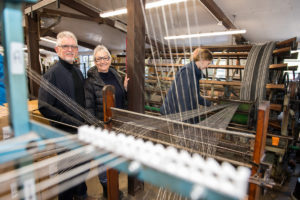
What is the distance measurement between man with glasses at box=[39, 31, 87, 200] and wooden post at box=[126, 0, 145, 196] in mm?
→ 454

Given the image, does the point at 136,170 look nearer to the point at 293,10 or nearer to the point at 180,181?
the point at 180,181

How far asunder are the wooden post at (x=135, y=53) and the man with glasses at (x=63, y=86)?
1.49ft

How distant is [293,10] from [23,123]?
5.70 metres

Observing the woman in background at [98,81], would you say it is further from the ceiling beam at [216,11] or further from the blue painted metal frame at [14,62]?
the ceiling beam at [216,11]

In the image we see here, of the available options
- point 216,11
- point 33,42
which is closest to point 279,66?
point 216,11

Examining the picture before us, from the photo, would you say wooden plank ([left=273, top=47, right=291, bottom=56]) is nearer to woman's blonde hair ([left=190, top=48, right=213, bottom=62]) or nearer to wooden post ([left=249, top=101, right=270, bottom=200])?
woman's blonde hair ([left=190, top=48, right=213, bottom=62])

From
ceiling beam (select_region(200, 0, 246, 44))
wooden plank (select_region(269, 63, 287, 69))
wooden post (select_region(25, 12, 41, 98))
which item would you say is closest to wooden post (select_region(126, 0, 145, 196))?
wooden plank (select_region(269, 63, 287, 69))

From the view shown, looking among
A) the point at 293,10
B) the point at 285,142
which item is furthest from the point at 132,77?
the point at 293,10

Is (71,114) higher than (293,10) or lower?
lower

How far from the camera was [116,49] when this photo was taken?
31.5ft

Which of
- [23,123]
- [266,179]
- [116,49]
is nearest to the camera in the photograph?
[23,123]

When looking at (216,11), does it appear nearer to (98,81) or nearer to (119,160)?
(98,81)

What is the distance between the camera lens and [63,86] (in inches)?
48.9

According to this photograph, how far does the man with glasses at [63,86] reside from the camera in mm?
1179
